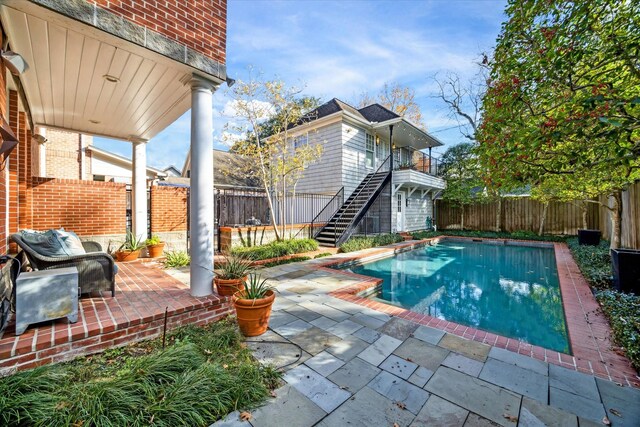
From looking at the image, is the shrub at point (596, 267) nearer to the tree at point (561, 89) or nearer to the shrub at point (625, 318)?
the shrub at point (625, 318)

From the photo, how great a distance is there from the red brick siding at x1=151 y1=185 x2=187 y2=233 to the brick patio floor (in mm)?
3375

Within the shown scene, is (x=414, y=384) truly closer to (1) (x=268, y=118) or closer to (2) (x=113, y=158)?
(1) (x=268, y=118)

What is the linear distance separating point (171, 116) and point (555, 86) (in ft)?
20.8

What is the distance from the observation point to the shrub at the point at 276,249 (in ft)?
24.7

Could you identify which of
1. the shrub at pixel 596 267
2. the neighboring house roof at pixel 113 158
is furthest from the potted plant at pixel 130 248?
Result: the shrub at pixel 596 267

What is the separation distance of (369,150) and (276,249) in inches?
325

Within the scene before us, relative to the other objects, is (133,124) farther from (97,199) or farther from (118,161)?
(118,161)

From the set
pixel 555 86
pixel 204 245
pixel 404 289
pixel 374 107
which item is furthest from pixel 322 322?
pixel 374 107

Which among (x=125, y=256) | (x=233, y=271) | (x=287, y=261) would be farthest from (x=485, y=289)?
(x=125, y=256)

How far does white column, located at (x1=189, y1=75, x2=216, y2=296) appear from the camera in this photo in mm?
3545

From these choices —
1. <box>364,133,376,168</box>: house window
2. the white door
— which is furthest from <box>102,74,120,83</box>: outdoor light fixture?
the white door

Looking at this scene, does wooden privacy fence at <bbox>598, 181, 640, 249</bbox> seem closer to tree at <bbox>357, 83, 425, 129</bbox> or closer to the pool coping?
the pool coping

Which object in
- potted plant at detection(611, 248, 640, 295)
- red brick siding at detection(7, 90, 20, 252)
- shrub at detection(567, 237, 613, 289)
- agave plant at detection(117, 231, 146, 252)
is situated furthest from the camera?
agave plant at detection(117, 231, 146, 252)

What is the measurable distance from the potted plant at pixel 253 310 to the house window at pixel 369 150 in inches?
453
